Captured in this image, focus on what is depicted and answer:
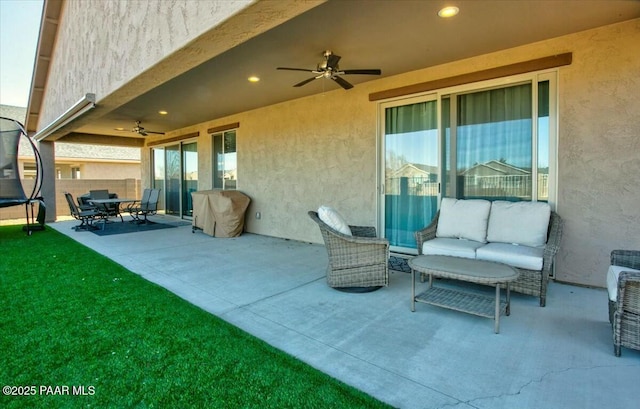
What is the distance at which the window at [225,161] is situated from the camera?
27.6ft

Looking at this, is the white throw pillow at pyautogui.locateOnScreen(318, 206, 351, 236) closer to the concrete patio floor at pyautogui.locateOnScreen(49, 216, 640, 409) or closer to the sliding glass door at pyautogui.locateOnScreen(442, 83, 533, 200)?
the concrete patio floor at pyautogui.locateOnScreen(49, 216, 640, 409)

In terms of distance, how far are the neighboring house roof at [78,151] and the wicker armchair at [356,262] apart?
16443 millimetres

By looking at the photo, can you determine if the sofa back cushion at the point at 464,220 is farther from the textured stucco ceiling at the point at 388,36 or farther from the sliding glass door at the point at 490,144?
the textured stucco ceiling at the point at 388,36

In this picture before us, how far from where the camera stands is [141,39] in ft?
13.1

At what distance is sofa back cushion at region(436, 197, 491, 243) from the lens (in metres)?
4.04

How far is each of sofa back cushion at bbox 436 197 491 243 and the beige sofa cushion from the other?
372 mm

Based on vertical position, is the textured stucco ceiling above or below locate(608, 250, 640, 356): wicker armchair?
above

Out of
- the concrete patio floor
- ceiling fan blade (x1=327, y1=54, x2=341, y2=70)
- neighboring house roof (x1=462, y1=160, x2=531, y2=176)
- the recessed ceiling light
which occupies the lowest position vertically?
the concrete patio floor

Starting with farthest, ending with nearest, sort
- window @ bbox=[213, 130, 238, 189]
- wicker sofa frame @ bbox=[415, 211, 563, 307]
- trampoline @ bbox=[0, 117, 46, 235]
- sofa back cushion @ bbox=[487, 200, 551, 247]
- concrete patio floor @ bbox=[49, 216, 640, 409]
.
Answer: window @ bbox=[213, 130, 238, 189] < trampoline @ bbox=[0, 117, 46, 235] < sofa back cushion @ bbox=[487, 200, 551, 247] < wicker sofa frame @ bbox=[415, 211, 563, 307] < concrete patio floor @ bbox=[49, 216, 640, 409]

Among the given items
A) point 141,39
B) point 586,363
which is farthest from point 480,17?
point 141,39

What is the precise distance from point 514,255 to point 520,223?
0.61 meters

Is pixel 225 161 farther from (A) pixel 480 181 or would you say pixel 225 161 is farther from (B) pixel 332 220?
(A) pixel 480 181

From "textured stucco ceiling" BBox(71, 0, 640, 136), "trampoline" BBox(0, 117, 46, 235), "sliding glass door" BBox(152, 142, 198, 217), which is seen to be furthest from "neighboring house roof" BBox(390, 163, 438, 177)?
"trampoline" BBox(0, 117, 46, 235)

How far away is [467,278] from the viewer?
2.71 meters
